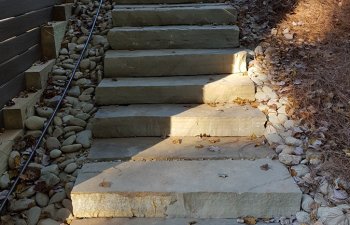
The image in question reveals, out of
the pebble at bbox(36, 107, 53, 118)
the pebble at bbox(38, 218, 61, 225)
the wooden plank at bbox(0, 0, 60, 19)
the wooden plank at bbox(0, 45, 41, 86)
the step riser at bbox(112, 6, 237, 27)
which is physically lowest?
the pebble at bbox(38, 218, 61, 225)

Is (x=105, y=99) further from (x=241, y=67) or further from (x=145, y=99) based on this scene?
(x=241, y=67)

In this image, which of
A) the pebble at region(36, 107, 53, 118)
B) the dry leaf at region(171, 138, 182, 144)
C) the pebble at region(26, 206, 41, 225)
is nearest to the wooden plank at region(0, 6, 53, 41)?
the pebble at region(36, 107, 53, 118)

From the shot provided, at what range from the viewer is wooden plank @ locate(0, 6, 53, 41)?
11.1 feet

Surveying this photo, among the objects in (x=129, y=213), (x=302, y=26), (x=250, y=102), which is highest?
(x=302, y=26)

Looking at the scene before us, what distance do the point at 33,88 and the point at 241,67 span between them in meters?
2.09

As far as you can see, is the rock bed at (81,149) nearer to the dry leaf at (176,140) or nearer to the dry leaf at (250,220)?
the dry leaf at (250,220)

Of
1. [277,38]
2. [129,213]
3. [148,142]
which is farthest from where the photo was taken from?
[277,38]

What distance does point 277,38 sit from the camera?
4.43 meters

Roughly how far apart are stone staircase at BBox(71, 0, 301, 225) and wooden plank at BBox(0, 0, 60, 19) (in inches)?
33.0

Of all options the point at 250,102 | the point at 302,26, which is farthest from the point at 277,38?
the point at 250,102

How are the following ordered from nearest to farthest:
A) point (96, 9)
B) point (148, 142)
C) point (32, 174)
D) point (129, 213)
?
point (129, 213)
point (32, 174)
point (148, 142)
point (96, 9)

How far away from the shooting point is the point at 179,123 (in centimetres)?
350

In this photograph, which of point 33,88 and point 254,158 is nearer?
point 254,158

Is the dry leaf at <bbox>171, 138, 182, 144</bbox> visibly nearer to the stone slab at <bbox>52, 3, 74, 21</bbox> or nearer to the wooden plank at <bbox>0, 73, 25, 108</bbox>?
the wooden plank at <bbox>0, 73, 25, 108</bbox>
